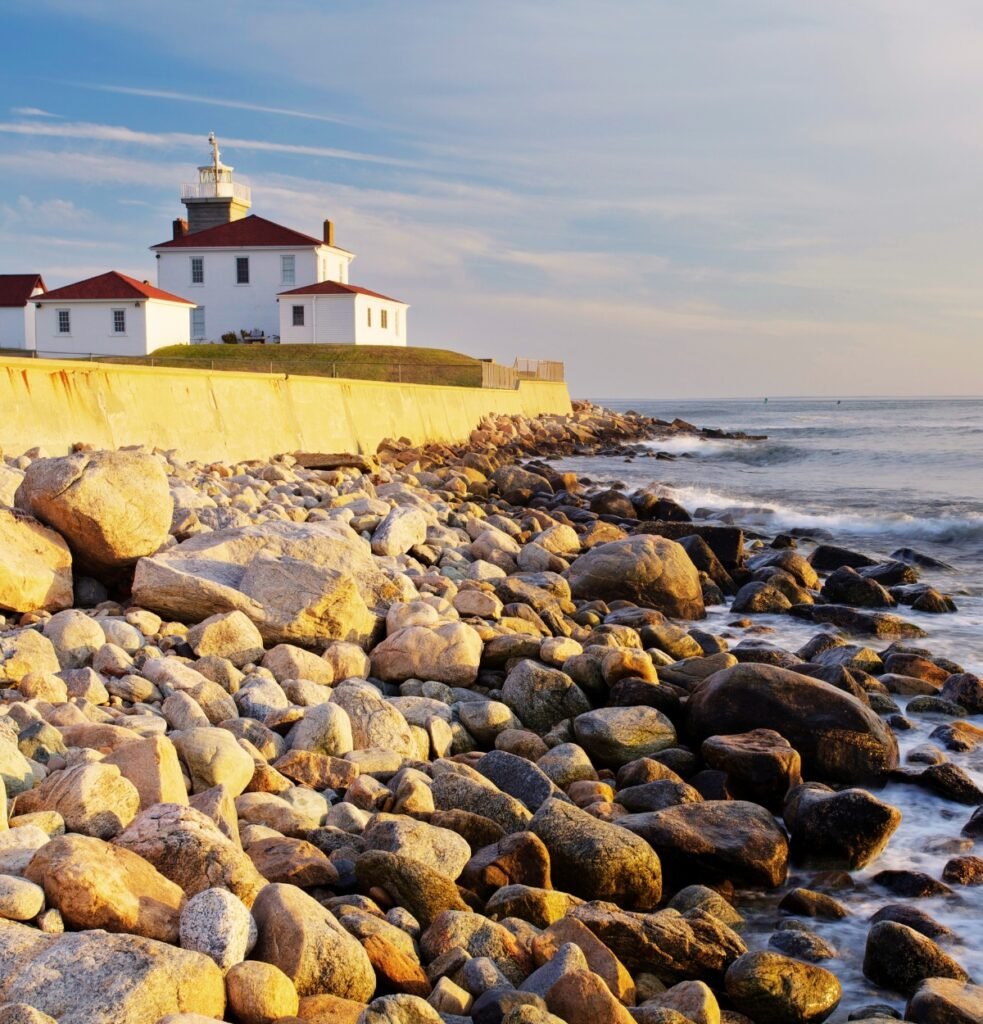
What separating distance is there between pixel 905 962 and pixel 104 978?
2.97 m

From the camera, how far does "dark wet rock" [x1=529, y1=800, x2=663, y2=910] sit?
436 centimetres

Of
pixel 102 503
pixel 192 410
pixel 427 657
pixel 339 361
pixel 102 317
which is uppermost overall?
pixel 102 317

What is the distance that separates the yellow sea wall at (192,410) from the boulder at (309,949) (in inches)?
265

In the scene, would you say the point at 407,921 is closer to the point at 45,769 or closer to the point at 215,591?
the point at 45,769

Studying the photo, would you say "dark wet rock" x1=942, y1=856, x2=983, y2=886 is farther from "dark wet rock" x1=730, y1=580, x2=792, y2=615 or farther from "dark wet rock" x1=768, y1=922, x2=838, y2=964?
"dark wet rock" x1=730, y1=580, x2=792, y2=615

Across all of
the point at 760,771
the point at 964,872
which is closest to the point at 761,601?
the point at 760,771

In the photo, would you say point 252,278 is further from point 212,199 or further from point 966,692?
point 966,692

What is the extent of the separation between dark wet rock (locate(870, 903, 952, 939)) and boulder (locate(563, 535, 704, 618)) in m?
5.50

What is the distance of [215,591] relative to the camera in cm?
632

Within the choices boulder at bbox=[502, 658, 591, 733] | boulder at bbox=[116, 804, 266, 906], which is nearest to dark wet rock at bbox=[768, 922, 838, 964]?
boulder at bbox=[116, 804, 266, 906]

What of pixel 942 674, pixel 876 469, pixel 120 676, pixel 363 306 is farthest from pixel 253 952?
pixel 363 306

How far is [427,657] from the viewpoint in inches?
259

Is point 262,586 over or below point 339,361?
below

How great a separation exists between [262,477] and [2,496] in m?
4.90
